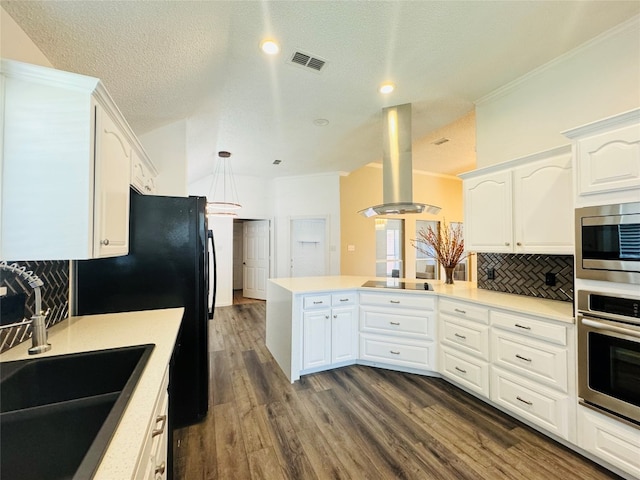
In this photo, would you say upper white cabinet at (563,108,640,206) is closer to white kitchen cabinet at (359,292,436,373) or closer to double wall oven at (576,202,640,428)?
double wall oven at (576,202,640,428)

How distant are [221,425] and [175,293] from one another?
1043 mm

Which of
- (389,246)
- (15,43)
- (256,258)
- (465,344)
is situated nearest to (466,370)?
(465,344)

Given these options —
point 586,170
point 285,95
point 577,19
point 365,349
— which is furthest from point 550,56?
point 365,349

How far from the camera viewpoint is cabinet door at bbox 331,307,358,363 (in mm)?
2844

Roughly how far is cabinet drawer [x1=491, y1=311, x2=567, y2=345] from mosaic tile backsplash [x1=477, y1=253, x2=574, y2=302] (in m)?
0.56

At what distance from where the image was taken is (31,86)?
40.8 inches

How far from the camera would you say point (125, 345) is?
128 centimetres

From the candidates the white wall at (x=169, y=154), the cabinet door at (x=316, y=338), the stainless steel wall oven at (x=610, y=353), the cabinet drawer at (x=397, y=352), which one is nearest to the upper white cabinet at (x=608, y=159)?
the stainless steel wall oven at (x=610, y=353)

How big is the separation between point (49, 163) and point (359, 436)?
229 centimetres

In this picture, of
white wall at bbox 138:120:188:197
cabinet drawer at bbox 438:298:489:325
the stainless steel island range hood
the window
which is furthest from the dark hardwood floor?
the window

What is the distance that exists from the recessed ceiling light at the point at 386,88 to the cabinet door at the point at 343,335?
2232 mm

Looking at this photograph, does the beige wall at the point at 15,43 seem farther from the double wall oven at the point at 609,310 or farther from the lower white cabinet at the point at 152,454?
the double wall oven at the point at 609,310

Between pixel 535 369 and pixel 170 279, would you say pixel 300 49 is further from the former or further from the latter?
pixel 535 369

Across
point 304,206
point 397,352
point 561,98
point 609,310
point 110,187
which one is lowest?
point 397,352
